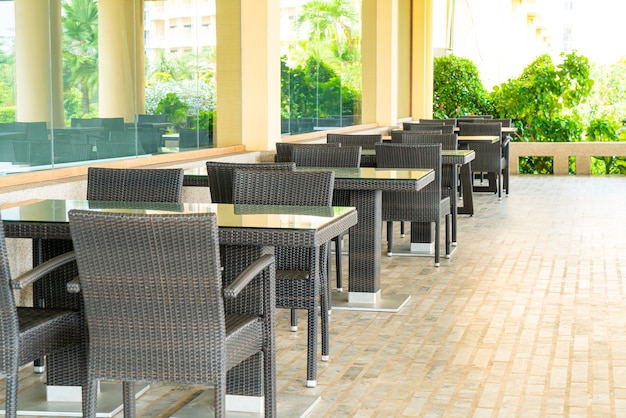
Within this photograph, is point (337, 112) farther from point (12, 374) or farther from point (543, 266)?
point (12, 374)

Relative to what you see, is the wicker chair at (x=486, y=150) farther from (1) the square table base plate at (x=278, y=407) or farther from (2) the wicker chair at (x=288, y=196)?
(1) the square table base plate at (x=278, y=407)

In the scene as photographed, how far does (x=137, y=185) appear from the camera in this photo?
466cm

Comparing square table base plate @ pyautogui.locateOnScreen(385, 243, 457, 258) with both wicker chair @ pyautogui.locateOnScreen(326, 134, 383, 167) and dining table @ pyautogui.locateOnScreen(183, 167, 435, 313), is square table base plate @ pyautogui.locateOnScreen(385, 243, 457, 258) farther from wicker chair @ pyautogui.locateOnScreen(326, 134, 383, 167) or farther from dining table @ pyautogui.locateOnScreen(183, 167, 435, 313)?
dining table @ pyautogui.locateOnScreen(183, 167, 435, 313)

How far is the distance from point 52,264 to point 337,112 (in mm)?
8349

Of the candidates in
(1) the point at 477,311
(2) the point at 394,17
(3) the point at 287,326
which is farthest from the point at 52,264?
(2) the point at 394,17

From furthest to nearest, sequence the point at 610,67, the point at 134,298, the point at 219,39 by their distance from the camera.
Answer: the point at 610,67 < the point at 219,39 < the point at 134,298

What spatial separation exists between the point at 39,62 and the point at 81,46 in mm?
463

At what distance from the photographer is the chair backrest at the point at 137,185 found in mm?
4629

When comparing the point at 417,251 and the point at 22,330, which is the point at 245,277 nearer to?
the point at 22,330

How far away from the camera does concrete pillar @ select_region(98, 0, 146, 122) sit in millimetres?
6230

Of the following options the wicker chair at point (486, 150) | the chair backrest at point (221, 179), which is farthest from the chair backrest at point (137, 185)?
the wicker chair at point (486, 150)

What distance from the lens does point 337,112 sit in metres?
11.5

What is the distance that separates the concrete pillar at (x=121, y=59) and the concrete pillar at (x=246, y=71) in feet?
4.18

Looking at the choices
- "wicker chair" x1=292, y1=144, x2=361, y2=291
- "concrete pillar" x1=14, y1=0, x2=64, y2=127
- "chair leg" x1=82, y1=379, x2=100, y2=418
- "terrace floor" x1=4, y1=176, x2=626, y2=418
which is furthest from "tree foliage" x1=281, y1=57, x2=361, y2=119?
"chair leg" x1=82, y1=379, x2=100, y2=418
